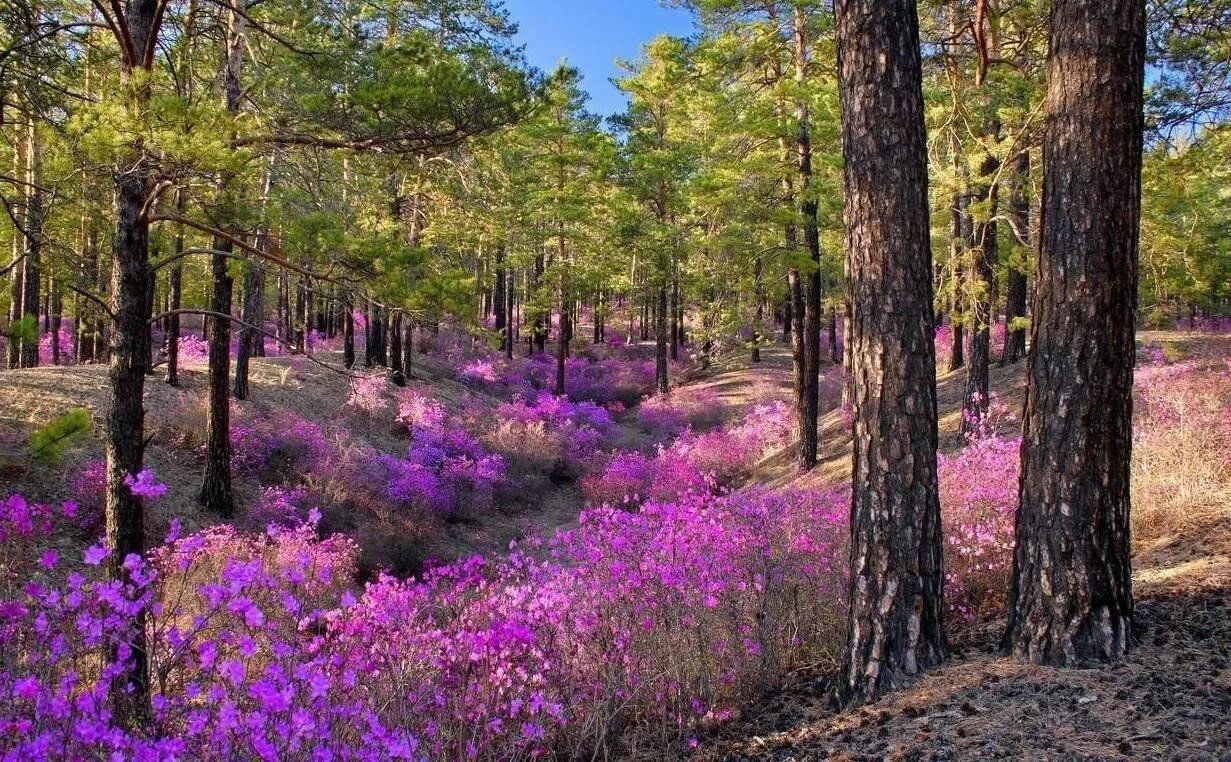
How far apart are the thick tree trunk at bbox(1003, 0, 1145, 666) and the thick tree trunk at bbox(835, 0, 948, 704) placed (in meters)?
0.58

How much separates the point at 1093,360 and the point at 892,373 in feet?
3.30

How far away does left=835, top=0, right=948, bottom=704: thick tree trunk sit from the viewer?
3953 mm

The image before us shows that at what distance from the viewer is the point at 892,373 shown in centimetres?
401

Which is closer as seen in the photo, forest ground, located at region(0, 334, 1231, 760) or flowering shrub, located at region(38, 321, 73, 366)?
forest ground, located at region(0, 334, 1231, 760)

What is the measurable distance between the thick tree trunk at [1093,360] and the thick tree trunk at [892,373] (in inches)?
22.8

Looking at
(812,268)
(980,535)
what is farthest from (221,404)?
(812,268)

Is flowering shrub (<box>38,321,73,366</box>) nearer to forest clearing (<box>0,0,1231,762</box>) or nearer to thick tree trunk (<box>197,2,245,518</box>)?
forest clearing (<box>0,0,1231,762</box>)

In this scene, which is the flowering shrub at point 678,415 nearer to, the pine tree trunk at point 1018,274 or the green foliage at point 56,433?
the pine tree trunk at point 1018,274

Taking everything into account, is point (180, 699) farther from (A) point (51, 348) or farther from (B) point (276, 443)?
(A) point (51, 348)

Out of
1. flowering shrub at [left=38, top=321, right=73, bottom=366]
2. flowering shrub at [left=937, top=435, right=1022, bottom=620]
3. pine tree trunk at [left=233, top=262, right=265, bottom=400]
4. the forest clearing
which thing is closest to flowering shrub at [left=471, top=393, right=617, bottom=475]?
the forest clearing

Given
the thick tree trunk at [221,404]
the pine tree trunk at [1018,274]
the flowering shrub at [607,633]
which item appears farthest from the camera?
the pine tree trunk at [1018,274]

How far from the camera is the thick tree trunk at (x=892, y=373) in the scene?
3953 mm

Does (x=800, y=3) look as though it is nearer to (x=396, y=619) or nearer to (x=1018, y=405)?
(x=1018, y=405)

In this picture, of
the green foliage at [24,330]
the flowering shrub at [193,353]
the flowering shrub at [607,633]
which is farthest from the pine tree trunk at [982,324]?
the flowering shrub at [193,353]
